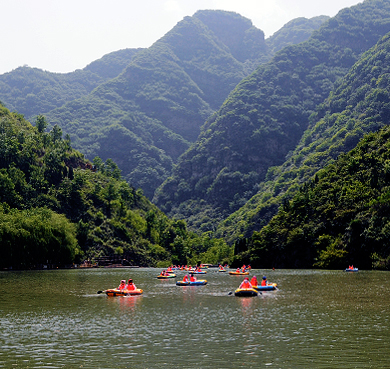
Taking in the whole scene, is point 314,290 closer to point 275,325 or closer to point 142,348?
point 275,325

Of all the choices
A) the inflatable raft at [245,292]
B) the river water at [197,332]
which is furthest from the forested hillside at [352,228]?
the river water at [197,332]

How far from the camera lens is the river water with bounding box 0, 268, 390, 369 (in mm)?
34219

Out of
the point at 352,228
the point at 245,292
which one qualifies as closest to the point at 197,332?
the point at 245,292

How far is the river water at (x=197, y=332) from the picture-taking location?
34219 millimetres

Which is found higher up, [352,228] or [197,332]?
[352,228]

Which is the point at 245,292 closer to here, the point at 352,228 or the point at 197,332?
the point at 197,332

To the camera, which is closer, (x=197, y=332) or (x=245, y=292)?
(x=197, y=332)

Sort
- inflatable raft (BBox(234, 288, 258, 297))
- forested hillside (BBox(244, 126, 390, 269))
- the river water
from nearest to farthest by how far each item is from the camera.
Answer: the river water
inflatable raft (BBox(234, 288, 258, 297))
forested hillside (BBox(244, 126, 390, 269))

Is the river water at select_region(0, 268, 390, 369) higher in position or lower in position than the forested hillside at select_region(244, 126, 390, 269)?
lower

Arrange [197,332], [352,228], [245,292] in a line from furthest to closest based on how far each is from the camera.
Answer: [352,228], [245,292], [197,332]

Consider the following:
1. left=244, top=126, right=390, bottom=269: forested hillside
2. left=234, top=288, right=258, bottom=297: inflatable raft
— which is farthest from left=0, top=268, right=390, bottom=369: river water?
left=244, top=126, right=390, bottom=269: forested hillside

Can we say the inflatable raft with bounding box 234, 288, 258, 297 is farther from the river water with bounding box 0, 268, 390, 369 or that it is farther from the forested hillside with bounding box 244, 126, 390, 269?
the forested hillside with bounding box 244, 126, 390, 269

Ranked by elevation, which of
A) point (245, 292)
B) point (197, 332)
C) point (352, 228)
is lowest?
point (245, 292)

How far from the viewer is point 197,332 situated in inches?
1767
